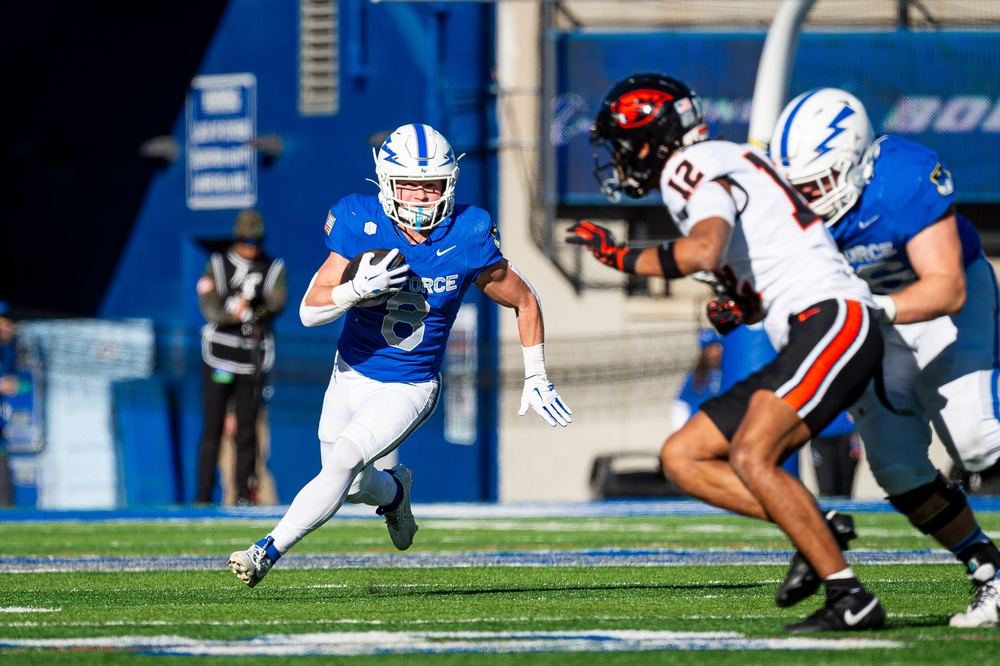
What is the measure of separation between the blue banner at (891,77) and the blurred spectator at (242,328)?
458 cm

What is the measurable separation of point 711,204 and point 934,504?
1.22 m

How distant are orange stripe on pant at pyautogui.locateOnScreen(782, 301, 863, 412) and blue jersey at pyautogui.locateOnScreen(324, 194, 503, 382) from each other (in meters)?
1.64

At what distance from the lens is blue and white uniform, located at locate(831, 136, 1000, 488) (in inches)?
193

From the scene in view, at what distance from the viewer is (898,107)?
14188mm

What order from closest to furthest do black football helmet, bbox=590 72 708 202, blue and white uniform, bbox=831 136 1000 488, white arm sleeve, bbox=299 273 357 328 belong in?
1. black football helmet, bbox=590 72 708 202
2. blue and white uniform, bbox=831 136 1000 488
3. white arm sleeve, bbox=299 273 357 328

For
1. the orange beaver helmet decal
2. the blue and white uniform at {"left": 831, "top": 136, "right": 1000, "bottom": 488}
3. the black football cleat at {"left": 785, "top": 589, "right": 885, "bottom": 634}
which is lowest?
the black football cleat at {"left": 785, "top": 589, "right": 885, "bottom": 634}

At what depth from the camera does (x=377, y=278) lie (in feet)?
16.8

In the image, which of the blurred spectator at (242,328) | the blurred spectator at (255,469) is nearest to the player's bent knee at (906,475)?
the blurred spectator at (242,328)

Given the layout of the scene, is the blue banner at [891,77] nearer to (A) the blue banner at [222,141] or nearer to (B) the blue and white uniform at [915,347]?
(A) the blue banner at [222,141]

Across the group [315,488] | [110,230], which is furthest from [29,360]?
[315,488]

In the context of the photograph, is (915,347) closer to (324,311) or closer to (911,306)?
(911,306)

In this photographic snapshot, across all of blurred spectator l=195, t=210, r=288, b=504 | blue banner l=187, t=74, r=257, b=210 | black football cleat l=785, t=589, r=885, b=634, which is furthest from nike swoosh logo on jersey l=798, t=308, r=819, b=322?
blue banner l=187, t=74, r=257, b=210

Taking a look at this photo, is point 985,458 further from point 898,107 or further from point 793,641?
point 898,107

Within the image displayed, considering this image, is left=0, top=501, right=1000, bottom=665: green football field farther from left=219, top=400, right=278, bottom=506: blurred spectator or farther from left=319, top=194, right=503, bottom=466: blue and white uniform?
left=219, top=400, right=278, bottom=506: blurred spectator
